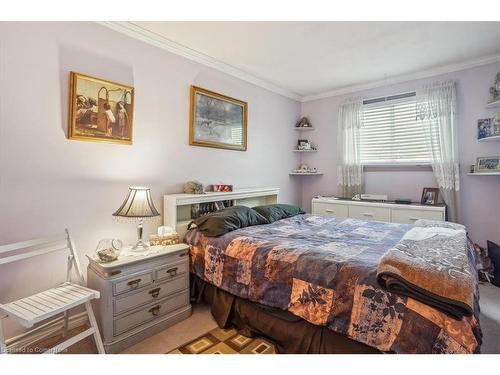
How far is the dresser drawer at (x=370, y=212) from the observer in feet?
10.9

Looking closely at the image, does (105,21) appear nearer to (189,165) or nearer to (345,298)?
(189,165)

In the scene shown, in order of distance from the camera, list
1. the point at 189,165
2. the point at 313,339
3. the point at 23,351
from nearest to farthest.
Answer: the point at 313,339 → the point at 23,351 → the point at 189,165

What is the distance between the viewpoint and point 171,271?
210 centimetres

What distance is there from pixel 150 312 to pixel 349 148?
3.36m

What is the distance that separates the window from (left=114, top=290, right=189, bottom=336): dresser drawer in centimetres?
310

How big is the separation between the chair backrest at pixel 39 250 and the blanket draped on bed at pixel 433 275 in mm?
1853

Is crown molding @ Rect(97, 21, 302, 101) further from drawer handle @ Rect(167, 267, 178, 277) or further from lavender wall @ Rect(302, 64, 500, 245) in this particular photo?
drawer handle @ Rect(167, 267, 178, 277)

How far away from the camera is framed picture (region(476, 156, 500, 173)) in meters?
2.87

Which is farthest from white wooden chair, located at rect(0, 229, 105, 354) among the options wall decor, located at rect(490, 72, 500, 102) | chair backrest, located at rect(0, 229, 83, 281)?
wall decor, located at rect(490, 72, 500, 102)

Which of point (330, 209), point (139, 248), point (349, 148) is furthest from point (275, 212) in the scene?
point (349, 148)

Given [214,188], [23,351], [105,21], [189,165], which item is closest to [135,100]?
[105,21]

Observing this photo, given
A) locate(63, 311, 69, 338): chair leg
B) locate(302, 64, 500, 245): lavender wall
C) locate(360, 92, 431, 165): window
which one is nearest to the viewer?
locate(63, 311, 69, 338): chair leg

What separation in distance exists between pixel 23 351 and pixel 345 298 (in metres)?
2.11

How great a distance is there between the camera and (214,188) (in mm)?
3061
